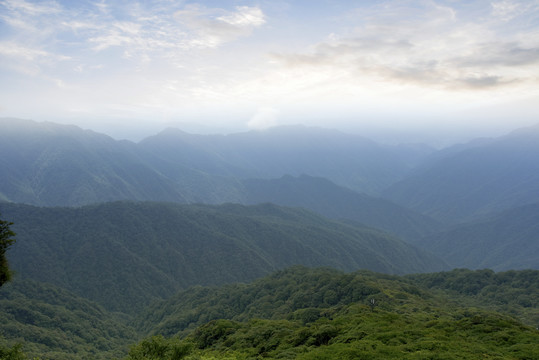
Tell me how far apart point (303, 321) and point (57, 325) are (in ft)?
315

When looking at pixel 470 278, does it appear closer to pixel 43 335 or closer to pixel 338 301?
pixel 338 301

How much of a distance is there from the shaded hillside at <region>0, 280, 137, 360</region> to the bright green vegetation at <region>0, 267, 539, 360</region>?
1.21 feet

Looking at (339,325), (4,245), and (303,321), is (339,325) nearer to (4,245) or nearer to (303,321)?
(303,321)

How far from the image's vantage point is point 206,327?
77250mm

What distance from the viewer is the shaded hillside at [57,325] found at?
10062 cm

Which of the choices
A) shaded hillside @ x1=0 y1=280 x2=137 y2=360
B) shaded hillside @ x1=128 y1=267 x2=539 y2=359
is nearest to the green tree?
shaded hillside @ x1=128 y1=267 x2=539 y2=359

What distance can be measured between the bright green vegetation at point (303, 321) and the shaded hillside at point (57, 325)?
368 millimetres

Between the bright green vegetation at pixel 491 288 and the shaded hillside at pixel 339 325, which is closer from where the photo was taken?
the shaded hillside at pixel 339 325

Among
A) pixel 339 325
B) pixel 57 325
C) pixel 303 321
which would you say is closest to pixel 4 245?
pixel 339 325

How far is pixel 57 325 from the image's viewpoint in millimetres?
118812

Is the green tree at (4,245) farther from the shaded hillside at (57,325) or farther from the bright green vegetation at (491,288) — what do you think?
the bright green vegetation at (491,288)

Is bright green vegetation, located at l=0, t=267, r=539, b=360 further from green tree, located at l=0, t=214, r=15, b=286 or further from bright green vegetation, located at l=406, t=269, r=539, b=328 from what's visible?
green tree, located at l=0, t=214, r=15, b=286

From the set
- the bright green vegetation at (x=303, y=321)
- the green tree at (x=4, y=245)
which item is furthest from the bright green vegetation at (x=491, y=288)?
the green tree at (x=4, y=245)

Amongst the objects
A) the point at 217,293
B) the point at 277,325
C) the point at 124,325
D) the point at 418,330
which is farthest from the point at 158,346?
the point at 124,325
